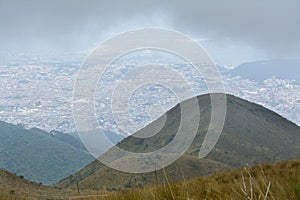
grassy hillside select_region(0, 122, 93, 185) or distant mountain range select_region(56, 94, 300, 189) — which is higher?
grassy hillside select_region(0, 122, 93, 185)

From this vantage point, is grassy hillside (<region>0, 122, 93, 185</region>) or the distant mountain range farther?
grassy hillside (<region>0, 122, 93, 185</region>)

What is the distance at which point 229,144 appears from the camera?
72.8 metres

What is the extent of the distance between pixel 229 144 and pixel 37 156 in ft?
209

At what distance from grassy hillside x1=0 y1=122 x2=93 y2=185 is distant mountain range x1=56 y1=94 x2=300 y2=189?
3055 centimetres

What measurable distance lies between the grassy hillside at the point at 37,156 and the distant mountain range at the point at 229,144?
30.5m

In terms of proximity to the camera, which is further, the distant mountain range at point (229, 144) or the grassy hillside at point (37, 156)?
the grassy hillside at point (37, 156)

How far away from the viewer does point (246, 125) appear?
86.9 meters

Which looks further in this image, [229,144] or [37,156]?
[37,156]

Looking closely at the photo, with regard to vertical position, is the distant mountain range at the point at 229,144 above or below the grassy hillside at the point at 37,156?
below

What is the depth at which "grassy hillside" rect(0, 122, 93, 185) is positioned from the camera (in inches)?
4132

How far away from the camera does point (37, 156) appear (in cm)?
11825

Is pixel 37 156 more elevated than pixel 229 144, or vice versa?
pixel 37 156

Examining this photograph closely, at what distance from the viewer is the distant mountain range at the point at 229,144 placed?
165 ft

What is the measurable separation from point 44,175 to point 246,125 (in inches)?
1897
